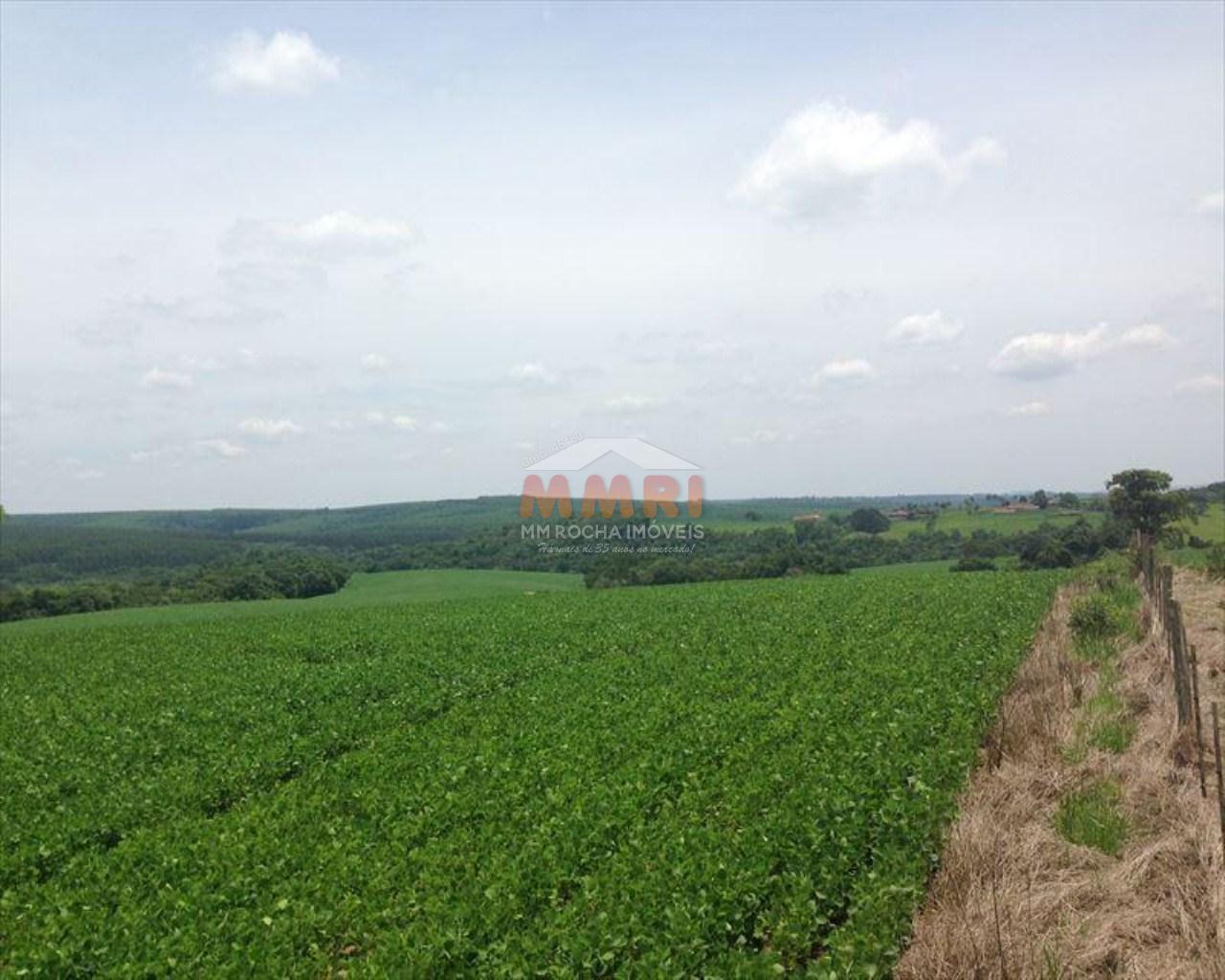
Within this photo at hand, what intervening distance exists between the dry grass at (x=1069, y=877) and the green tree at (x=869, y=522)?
83576 mm

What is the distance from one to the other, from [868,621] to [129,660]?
19287 mm

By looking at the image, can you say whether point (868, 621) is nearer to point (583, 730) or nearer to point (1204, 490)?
point (583, 730)

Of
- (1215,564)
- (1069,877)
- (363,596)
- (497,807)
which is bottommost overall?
(363,596)

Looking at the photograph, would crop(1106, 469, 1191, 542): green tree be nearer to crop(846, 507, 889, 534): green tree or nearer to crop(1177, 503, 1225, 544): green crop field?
crop(1177, 503, 1225, 544): green crop field

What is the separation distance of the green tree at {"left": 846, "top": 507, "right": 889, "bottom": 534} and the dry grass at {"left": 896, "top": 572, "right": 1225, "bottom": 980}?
8358cm

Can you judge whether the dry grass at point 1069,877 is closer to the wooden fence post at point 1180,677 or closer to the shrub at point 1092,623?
the wooden fence post at point 1180,677

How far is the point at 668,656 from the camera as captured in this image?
1819 cm

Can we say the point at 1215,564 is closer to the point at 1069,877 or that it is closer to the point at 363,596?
the point at 1069,877

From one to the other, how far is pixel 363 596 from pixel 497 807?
4532cm

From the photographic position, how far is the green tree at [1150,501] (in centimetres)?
6006

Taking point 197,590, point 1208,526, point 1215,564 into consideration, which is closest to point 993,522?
point 1208,526

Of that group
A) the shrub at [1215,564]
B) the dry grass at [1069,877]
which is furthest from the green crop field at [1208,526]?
the dry grass at [1069,877]

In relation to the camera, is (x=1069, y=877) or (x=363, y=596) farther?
(x=363, y=596)

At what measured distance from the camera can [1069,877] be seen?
697cm
